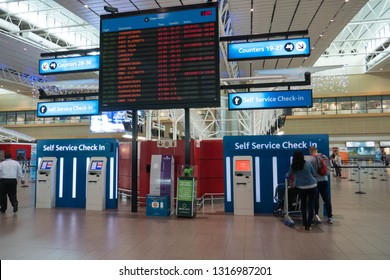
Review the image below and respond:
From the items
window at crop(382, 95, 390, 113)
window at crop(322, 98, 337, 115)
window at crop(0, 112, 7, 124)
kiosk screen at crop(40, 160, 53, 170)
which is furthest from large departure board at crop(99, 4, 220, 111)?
window at crop(0, 112, 7, 124)

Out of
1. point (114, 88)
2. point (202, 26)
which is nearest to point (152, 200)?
point (114, 88)

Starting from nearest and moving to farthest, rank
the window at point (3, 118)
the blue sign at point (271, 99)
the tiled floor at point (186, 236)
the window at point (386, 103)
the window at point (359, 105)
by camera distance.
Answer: the tiled floor at point (186, 236), the blue sign at point (271, 99), the window at point (386, 103), the window at point (359, 105), the window at point (3, 118)

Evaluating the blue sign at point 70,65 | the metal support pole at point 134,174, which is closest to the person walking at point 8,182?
the blue sign at point 70,65

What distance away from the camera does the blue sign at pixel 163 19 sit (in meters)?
5.82

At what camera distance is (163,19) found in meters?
5.95

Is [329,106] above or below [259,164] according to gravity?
above

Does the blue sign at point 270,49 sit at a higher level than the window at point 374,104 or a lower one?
lower

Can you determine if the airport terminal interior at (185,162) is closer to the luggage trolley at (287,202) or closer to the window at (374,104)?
the luggage trolley at (287,202)

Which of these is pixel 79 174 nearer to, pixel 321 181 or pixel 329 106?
pixel 321 181

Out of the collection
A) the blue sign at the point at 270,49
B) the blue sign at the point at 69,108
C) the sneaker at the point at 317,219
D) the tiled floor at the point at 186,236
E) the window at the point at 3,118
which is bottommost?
the tiled floor at the point at 186,236

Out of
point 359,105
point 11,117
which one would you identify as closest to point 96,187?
point 359,105

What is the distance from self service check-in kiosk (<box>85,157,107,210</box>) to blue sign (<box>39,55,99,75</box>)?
249 centimetres

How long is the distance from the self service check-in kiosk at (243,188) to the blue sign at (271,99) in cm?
129

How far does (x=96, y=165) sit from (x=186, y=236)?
3547 mm
